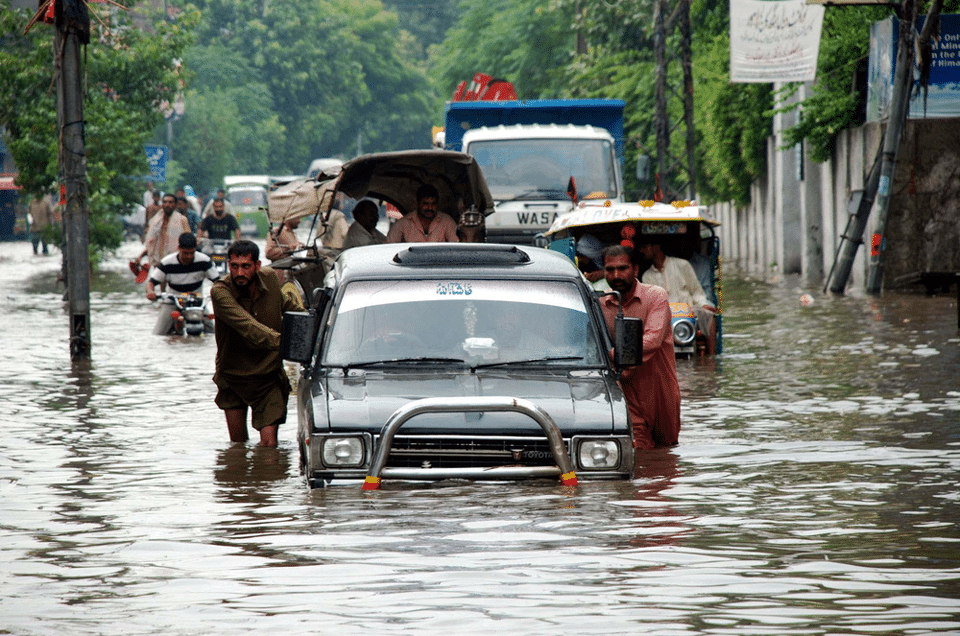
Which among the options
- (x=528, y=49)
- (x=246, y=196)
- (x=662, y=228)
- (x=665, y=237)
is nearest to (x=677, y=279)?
(x=662, y=228)

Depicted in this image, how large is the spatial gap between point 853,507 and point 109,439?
5.68m

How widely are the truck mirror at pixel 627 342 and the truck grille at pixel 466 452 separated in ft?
3.75

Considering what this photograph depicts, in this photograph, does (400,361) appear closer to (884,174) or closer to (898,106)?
(898,106)

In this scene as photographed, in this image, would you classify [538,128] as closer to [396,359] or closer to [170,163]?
[396,359]

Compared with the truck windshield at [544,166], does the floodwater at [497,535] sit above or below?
below

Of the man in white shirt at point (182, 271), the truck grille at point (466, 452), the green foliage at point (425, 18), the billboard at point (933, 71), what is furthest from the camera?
the green foliage at point (425, 18)

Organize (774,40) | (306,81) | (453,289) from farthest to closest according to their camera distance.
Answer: (306,81)
(774,40)
(453,289)

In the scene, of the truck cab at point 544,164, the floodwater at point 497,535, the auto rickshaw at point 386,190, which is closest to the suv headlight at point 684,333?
the auto rickshaw at point 386,190

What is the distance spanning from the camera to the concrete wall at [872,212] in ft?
88.7

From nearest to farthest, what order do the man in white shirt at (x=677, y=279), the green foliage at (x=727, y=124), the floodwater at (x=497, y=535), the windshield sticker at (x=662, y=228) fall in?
the floodwater at (x=497, y=535) → the man in white shirt at (x=677, y=279) → the windshield sticker at (x=662, y=228) → the green foliage at (x=727, y=124)

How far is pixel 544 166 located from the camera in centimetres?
2316

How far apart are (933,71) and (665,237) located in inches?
393

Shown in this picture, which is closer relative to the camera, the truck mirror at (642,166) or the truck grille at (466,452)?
the truck grille at (466,452)

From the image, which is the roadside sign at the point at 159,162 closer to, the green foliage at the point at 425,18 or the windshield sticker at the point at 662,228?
the windshield sticker at the point at 662,228
